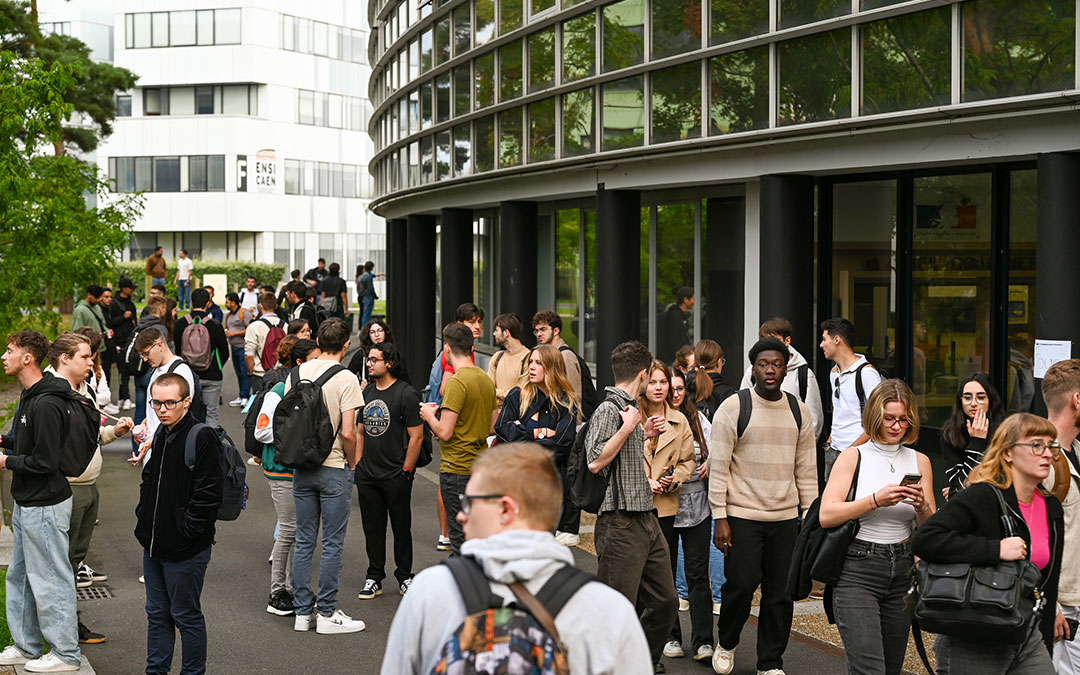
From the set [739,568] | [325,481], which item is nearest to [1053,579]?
[739,568]

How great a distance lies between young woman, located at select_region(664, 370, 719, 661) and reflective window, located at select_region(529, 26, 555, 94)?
920 cm

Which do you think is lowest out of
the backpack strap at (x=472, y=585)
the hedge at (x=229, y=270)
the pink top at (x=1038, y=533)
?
the pink top at (x=1038, y=533)

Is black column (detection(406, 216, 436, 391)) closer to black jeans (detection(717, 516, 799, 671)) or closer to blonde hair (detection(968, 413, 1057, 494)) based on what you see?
black jeans (detection(717, 516, 799, 671))

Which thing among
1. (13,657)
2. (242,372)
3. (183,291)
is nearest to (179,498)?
(13,657)

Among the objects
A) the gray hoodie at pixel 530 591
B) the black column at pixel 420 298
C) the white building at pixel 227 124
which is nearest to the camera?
the gray hoodie at pixel 530 591

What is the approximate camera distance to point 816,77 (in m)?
12.2

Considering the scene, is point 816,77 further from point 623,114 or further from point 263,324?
point 263,324

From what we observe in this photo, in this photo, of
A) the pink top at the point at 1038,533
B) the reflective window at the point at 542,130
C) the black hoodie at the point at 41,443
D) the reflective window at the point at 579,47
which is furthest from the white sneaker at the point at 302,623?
the reflective window at the point at 542,130

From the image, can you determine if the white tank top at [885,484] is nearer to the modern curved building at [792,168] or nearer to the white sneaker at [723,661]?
the white sneaker at [723,661]

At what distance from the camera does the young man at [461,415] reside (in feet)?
31.3

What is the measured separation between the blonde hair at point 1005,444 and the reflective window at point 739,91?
7.69m

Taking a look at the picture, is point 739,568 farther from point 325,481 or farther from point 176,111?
point 176,111

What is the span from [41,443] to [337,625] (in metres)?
2.49

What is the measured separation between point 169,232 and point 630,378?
6235cm
